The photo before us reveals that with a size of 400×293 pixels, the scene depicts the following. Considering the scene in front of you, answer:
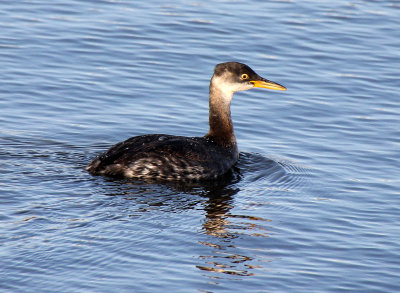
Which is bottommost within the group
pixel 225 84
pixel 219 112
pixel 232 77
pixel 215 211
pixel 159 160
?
pixel 215 211

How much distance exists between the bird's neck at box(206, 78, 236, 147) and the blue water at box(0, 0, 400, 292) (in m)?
0.53

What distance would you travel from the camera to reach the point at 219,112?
12.9 meters

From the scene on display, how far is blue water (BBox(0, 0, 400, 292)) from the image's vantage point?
873cm

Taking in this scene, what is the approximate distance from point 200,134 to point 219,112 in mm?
882

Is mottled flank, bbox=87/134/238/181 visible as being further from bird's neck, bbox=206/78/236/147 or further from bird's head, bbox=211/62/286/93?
bird's head, bbox=211/62/286/93

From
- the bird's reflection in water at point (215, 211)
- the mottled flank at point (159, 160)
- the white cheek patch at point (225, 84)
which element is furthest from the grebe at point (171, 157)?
the white cheek patch at point (225, 84)

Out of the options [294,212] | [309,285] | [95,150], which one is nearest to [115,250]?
[309,285]

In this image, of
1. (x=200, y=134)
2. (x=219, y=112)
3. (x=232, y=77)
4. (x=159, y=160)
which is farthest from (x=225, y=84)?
(x=159, y=160)

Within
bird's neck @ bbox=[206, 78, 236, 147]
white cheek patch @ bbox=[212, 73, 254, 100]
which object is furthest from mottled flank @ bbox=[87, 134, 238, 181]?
white cheek patch @ bbox=[212, 73, 254, 100]

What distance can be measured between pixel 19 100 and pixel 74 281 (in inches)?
274

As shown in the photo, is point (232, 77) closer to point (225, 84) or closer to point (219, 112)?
point (225, 84)

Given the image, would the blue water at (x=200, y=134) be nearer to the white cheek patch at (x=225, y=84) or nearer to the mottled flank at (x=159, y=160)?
the mottled flank at (x=159, y=160)

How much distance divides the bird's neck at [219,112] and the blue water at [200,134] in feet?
1.75

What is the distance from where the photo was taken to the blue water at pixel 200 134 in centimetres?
873
